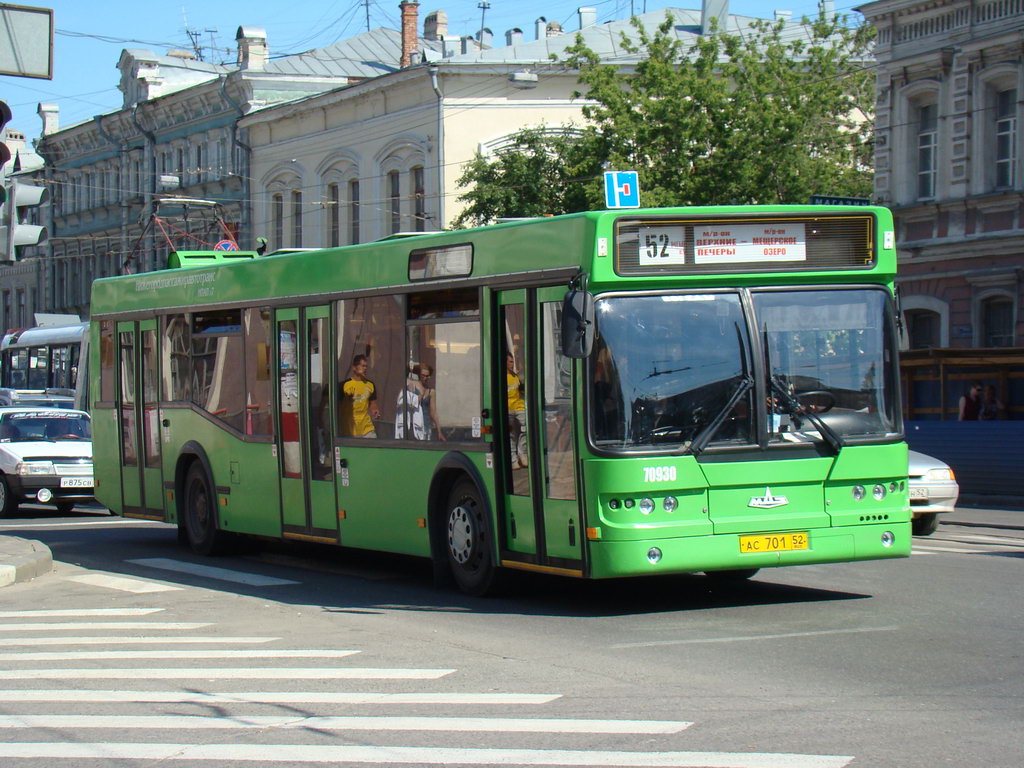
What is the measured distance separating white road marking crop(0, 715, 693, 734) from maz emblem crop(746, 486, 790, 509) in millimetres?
3558

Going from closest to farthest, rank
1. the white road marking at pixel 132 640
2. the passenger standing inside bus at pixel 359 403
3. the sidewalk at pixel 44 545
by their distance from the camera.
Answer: the white road marking at pixel 132 640 < the passenger standing inside bus at pixel 359 403 < the sidewalk at pixel 44 545

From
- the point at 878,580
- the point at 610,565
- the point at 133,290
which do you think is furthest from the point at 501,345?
the point at 133,290

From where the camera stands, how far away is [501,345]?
37.1ft

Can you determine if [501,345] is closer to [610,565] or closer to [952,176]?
[610,565]

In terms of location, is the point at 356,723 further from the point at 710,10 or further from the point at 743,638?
the point at 710,10

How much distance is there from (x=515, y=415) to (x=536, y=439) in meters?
0.32

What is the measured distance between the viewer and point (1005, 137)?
3116cm

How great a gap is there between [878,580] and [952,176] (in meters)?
21.2

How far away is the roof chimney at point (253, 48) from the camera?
178 ft

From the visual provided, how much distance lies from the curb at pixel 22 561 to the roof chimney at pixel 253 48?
4056cm

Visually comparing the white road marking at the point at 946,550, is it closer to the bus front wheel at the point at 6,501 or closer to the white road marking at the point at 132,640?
the white road marking at the point at 132,640

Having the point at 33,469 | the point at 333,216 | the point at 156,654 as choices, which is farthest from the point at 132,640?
the point at 333,216

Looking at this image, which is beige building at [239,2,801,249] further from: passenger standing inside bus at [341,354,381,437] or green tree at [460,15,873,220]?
passenger standing inside bus at [341,354,381,437]

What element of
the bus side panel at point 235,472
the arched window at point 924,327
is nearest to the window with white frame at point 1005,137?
the arched window at point 924,327
